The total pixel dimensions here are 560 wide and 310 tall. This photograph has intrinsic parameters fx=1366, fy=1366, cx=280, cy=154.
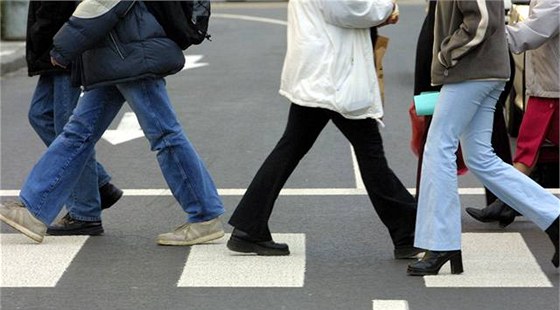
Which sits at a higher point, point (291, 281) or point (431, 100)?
point (431, 100)

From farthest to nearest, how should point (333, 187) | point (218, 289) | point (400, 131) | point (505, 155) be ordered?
point (400, 131) < point (333, 187) < point (505, 155) < point (218, 289)

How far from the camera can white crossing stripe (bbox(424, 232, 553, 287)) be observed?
6.63 m

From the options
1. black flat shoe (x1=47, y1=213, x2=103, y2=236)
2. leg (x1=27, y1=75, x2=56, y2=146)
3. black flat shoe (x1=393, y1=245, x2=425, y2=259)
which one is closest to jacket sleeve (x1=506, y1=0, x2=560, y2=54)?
black flat shoe (x1=393, y1=245, x2=425, y2=259)

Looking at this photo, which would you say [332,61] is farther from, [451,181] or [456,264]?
[456,264]

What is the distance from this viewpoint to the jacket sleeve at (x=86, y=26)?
705cm

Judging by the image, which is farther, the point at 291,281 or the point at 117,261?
the point at 117,261

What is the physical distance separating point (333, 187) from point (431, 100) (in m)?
2.28

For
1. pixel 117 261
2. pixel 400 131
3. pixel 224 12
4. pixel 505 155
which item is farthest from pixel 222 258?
pixel 224 12

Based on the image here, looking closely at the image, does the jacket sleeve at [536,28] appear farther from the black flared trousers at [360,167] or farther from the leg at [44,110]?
the leg at [44,110]

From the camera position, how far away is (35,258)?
7.18 metres

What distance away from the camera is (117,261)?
7.16 meters

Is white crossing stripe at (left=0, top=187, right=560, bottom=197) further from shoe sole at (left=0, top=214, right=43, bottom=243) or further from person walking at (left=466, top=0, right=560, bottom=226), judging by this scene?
shoe sole at (left=0, top=214, right=43, bottom=243)

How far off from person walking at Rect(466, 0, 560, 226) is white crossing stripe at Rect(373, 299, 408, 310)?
1.71m

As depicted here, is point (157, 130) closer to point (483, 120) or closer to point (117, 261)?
point (117, 261)
